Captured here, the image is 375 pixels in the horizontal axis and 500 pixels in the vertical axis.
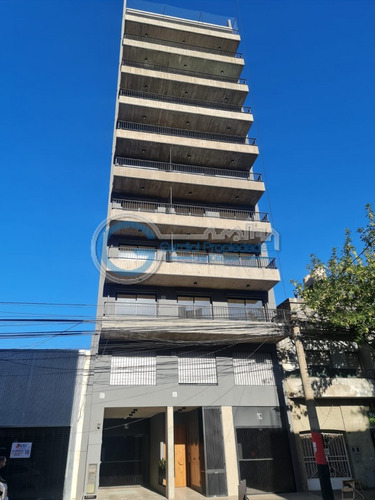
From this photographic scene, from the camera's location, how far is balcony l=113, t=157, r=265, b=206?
72.4 ft

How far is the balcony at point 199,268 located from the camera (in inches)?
757

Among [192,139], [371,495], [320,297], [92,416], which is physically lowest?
[371,495]

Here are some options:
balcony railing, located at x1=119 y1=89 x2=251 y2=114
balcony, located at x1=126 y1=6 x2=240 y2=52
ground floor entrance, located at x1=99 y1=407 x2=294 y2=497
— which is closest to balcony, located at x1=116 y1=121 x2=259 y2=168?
balcony railing, located at x1=119 y1=89 x2=251 y2=114

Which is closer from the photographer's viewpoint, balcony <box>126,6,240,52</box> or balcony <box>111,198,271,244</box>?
balcony <box>111,198,271,244</box>

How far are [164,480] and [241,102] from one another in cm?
2682

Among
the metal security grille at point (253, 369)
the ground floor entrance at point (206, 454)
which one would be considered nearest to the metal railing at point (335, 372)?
the metal security grille at point (253, 369)

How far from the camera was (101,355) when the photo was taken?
17.3 m

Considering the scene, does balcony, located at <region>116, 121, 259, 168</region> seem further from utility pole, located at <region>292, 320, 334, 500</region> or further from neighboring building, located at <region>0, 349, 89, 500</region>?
utility pole, located at <region>292, 320, 334, 500</region>

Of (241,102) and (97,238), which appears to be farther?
(241,102)

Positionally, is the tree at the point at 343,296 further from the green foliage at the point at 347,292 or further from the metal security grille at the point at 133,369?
the metal security grille at the point at 133,369

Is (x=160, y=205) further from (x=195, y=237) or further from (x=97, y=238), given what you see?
(x=97, y=238)

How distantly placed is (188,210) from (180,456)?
1544 centimetres

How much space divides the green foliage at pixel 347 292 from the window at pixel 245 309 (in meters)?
3.29

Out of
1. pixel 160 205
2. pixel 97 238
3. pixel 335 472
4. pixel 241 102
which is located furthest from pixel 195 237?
pixel 335 472
